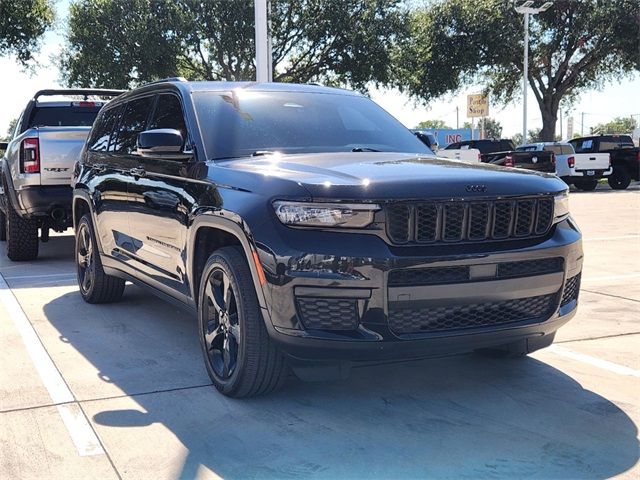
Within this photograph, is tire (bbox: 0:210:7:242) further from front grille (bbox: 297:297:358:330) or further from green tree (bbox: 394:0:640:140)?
green tree (bbox: 394:0:640:140)

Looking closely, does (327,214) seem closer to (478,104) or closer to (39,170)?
(39,170)

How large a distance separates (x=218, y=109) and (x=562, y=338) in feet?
9.62

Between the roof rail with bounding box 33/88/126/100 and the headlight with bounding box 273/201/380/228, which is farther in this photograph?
the roof rail with bounding box 33/88/126/100

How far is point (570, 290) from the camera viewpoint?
4.03 m

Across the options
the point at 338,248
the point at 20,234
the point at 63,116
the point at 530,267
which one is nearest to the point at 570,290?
the point at 530,267

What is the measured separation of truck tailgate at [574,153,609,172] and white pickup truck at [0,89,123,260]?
18.4 meters

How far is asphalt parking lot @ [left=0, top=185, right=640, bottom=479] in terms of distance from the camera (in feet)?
10.7

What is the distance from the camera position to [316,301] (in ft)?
11.3

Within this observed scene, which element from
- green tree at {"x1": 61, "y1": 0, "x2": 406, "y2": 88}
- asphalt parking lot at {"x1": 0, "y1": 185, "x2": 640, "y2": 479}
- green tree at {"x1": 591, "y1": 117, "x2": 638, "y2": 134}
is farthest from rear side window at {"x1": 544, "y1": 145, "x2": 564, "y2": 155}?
green tree at {"x1": 591, "y1": 117, "x2": 638, "y2": 134}

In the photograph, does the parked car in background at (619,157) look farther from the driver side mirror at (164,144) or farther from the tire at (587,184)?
the driver side mirror at (164,144)

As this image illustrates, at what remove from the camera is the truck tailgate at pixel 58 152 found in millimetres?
8742

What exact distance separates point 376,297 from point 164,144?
1869 millimetres

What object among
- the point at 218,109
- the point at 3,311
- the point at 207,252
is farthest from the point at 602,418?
the point at 3,311

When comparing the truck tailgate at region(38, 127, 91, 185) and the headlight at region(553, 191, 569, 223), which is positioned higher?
the truck tailgate at region(38, 127, 91, 185)
